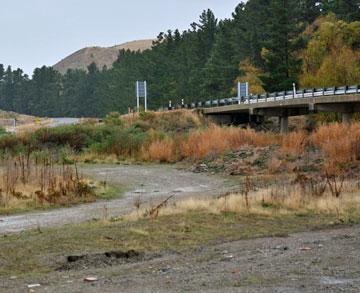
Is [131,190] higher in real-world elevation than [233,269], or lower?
lower

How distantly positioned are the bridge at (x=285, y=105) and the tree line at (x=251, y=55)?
8675mm

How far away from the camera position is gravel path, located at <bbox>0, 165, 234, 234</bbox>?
14.2 m

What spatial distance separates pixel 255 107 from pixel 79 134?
17140 mm

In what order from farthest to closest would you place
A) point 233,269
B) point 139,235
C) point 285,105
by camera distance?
point 285,105 → point 139,235 → point 233,269

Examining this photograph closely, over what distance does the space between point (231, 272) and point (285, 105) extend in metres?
39.2

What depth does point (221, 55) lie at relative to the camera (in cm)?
8925

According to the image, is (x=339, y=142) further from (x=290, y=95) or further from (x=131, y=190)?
(x=290, y=95)

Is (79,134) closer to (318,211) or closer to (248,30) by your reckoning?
A: (318,211)

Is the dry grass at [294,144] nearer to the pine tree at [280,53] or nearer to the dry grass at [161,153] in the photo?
the dry grass at [161,153]

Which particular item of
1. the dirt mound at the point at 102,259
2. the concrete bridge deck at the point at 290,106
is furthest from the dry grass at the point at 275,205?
the concrete bridge deck at the point at 290,106

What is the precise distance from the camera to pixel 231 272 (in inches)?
323

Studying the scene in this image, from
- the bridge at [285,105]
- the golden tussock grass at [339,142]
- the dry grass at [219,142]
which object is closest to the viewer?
the golden tussock grass at [339,142]

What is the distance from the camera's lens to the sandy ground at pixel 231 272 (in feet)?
24.2

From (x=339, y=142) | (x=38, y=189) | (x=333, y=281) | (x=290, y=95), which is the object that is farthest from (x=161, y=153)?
(x=333, y=281)
